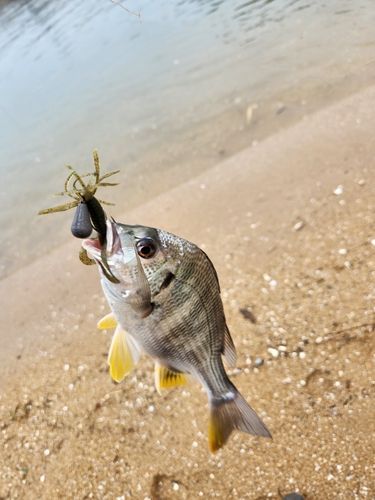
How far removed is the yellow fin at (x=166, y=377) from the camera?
2.15 m

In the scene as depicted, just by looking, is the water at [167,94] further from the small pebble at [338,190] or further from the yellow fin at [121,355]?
the yellow fin at [121,355]

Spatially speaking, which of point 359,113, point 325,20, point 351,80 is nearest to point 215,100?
point 351,80

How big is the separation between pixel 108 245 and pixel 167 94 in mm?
8245

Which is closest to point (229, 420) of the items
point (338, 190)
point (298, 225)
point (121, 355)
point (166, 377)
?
point (166, 377)

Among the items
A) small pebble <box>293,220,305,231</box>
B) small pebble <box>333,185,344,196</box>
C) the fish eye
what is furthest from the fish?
small pebble <box>333,185,344,196</box>

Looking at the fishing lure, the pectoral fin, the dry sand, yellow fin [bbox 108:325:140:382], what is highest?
the fishing lure

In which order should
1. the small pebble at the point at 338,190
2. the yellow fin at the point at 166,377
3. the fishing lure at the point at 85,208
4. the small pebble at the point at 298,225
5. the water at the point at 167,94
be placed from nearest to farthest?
the fishing lure at the point at 85,208 → the yellow fin at the point at 166,377 → the small pebble at the point at 298,225 → the small pebble at the point at 338,190 → the water at the point at 167,94

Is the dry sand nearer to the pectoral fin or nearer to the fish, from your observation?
the fish

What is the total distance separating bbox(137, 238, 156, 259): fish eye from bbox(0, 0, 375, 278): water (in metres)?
4.11

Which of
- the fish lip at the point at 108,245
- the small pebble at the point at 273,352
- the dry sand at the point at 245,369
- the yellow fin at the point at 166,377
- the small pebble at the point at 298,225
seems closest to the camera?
the fish lip at the point at 108,245

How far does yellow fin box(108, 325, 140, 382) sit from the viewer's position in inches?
80.5

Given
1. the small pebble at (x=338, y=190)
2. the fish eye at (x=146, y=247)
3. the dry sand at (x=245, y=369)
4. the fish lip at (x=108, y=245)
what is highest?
the fish lip at (x=108, y=245)

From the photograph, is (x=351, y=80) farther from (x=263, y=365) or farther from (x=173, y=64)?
(x=263, y=365)

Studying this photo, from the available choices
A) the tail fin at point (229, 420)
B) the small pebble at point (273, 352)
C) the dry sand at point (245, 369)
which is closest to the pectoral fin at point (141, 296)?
the tail fin at point (229, 420)
